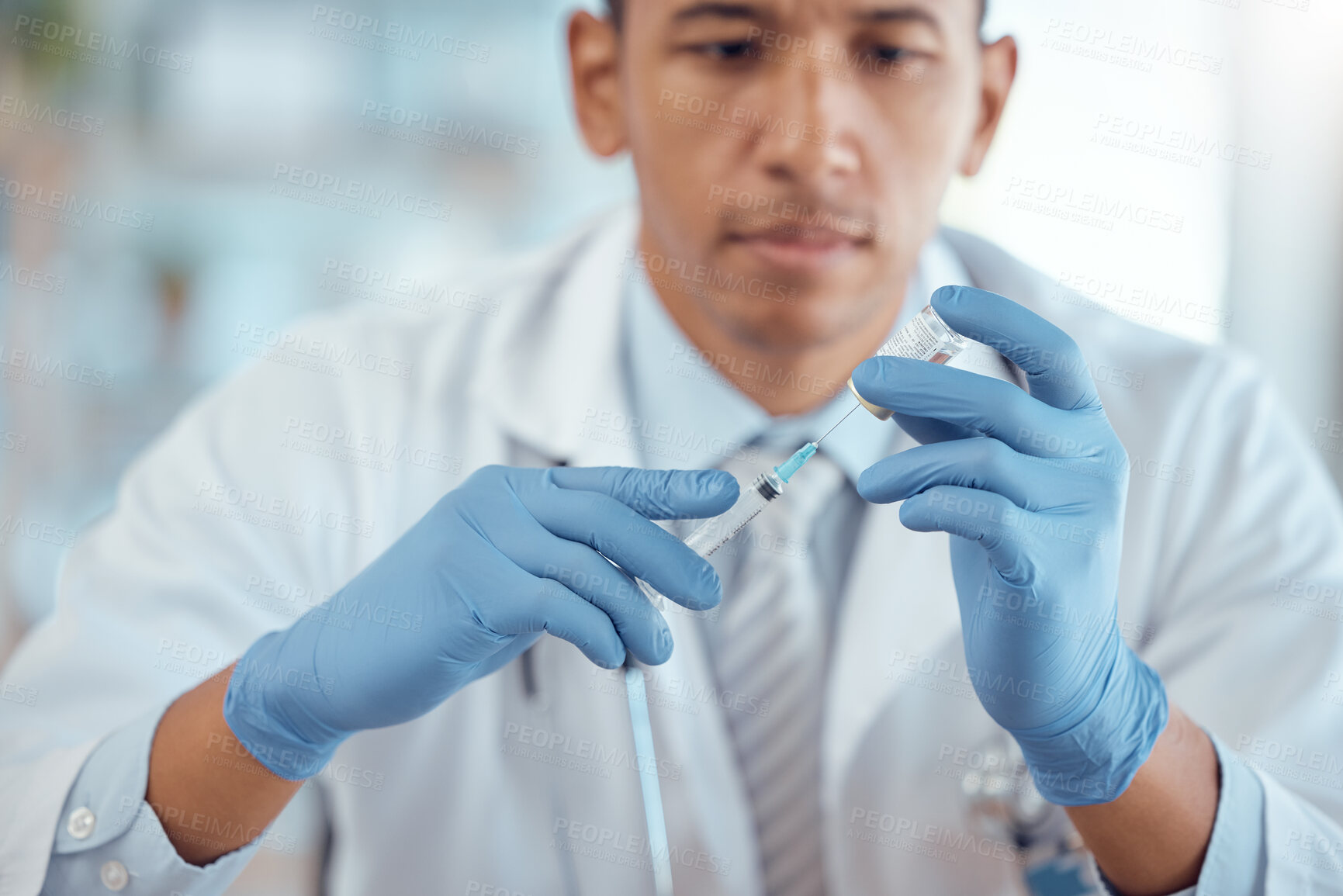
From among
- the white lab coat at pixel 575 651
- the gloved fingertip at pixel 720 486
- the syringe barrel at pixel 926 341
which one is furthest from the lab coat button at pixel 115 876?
the syringe barrel at pixel 926 341

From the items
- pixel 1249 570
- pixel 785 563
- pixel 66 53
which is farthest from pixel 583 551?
pixel 66 53

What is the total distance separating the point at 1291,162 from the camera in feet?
3.69

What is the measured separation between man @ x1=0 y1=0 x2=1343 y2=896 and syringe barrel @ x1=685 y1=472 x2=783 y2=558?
0.03 meters

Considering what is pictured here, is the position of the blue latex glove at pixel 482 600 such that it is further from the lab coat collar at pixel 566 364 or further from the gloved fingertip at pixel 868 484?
the lab coat collar at pixel 566 364

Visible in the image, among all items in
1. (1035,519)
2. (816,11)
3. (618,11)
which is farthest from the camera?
(618,11)

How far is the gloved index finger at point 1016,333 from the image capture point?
0.62m

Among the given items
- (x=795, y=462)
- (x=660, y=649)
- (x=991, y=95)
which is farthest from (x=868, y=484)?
(x=991, y=95)

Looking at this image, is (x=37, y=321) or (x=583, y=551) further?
(x=37, y=321)

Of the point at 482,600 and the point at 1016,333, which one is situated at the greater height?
the point at 1016,333

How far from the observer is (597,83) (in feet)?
3.30

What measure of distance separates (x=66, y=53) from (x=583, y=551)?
1139 millimetres

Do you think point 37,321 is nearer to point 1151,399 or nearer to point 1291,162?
point 1151,399

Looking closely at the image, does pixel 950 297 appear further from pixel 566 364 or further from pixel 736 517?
pixel 566 364

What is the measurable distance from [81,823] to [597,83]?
2.81 ft
